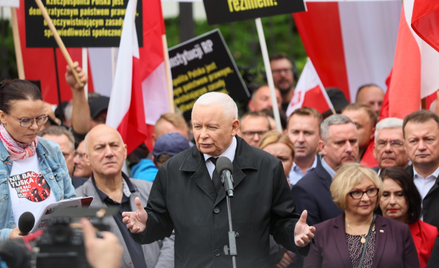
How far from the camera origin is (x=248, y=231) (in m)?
3.42

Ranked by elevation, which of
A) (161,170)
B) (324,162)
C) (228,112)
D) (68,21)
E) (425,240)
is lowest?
(425,240)

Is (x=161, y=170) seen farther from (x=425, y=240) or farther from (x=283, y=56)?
(x=283, y=56)

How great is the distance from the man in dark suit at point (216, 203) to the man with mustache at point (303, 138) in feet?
7.91

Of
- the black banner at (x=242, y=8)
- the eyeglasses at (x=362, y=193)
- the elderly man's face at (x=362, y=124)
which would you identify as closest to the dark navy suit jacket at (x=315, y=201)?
the eyeglasses at (x=362, y=193)

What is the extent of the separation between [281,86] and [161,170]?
16.1 feet

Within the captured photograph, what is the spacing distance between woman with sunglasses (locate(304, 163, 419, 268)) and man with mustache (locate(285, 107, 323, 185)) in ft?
4.49

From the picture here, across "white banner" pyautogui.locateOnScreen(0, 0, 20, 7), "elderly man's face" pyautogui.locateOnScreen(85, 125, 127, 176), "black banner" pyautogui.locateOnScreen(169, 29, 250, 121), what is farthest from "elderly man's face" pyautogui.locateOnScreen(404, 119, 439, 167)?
"white banner" pyautogui.locateOnScreen(0, 0, 20, 7)

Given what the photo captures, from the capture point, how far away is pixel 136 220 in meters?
3.42

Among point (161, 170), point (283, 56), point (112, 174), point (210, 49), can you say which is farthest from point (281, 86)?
point (161, 170)

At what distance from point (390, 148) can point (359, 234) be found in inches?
51.4

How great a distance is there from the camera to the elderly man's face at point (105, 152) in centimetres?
475

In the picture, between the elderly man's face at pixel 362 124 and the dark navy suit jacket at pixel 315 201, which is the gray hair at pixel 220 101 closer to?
the dark navy suit jacket at pixel 315 201

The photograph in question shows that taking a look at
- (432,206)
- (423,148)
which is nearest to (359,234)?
(432,206)

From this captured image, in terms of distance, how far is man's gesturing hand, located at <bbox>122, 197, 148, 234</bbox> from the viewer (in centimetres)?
336
